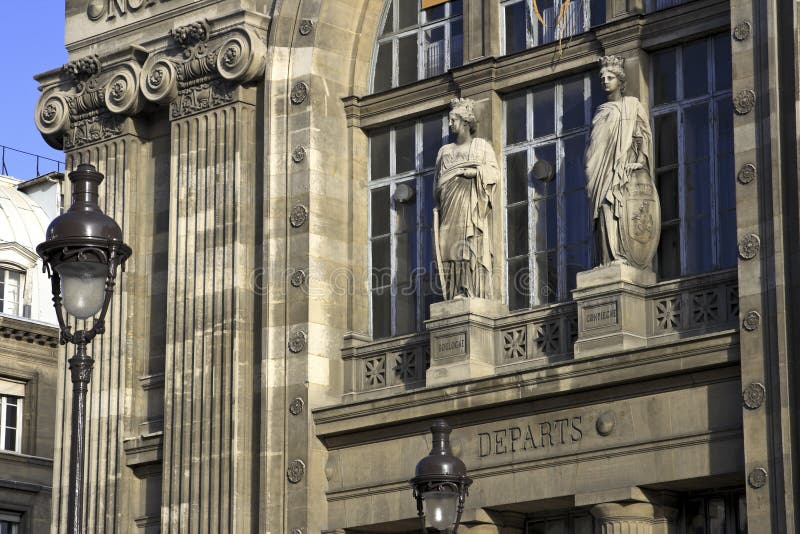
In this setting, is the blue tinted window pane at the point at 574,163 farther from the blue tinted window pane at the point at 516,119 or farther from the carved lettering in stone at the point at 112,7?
the carved lettering in stone at the point at 112,7

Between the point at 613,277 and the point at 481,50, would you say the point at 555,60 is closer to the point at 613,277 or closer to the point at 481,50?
the point at 481,50

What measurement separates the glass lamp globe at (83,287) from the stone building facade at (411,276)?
30.8 ft

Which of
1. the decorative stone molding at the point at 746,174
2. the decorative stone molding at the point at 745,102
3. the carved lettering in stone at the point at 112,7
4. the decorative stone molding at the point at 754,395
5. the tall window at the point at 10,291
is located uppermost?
the tall window at the point at 10,291

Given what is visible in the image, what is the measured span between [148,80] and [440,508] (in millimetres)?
12891

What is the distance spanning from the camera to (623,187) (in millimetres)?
26812

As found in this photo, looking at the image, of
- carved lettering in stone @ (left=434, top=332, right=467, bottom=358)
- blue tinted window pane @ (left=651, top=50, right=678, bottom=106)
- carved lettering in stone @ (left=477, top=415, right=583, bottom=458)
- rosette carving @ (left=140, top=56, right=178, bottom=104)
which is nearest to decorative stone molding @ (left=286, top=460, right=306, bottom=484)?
carved lettering in stone @ (left=434, top=332, right=467, bottom=358)

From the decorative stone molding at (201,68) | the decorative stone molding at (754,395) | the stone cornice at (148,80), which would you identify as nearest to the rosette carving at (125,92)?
the stone cornice at (148,80)

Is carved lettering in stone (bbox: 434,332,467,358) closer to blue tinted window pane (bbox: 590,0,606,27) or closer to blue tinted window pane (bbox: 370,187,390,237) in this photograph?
blue tinted window pane (bbox: 370,187,390,237)

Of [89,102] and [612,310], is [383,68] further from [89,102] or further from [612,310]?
[612,310]

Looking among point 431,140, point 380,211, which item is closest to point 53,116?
point 380,211

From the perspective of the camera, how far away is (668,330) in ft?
86.7

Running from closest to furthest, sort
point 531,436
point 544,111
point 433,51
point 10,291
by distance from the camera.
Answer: point 531,436 → point 544,111 → point 433,51 → point 10,291

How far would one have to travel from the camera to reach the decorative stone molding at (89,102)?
3241 centimetres

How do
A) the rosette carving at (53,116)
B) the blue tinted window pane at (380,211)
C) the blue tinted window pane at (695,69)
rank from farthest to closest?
the rosette carving at (53,116) → the blue tinted window pane at (380,211) → the blue tinted window pane at (695,69)
